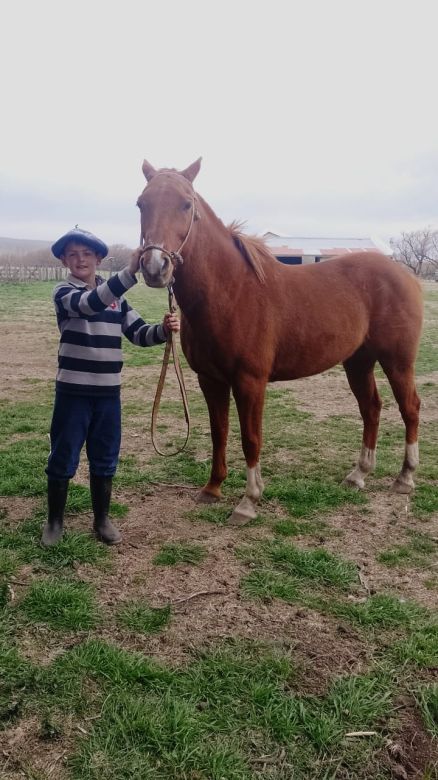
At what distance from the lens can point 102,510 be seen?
3.59m

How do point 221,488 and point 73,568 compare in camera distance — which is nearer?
point 73,568

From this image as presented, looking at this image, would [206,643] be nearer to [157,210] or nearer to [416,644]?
[416,644]

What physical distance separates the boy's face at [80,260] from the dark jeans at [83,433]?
790 millimetres

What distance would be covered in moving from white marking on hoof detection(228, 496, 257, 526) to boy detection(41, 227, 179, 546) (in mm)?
921

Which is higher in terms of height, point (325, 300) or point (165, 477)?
point (325, 300)

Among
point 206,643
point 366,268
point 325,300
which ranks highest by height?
point 366,268

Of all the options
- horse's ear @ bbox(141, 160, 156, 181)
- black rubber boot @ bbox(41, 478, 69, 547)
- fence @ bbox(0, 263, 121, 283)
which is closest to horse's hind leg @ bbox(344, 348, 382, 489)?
horse's ear @ bbox(141, 160, 156, 181)

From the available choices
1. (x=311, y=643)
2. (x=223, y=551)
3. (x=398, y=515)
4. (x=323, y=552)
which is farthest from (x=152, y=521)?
(x=398, y=515)

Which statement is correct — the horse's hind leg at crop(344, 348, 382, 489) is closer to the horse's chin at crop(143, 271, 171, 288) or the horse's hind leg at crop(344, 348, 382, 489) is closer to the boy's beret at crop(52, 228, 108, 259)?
the horse's chin at crop(143, 271, 171, 288)

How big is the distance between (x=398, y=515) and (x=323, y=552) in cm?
102

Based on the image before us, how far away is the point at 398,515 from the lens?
161 inches

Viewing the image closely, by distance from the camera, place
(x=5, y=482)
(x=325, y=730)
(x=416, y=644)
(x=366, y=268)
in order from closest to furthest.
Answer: (x=325, y=730) → (x=416, y=644) → (x=5, y=482) → (x=366, y=268)

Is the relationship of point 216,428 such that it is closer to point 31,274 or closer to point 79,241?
point 79,241

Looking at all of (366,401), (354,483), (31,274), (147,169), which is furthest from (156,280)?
(31,274)
